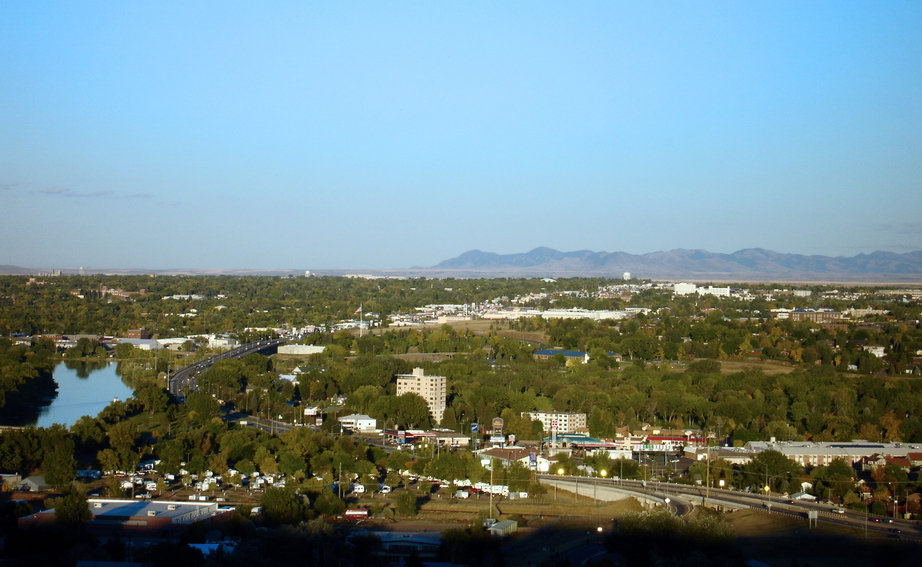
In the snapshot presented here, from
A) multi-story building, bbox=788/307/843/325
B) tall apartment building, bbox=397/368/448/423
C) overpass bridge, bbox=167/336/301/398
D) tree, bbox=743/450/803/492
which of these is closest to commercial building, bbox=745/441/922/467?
tree, bbox=743/450/803/492

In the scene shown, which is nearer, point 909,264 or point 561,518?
point 561,518

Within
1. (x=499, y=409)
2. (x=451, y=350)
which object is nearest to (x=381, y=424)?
(x=499, y=409)

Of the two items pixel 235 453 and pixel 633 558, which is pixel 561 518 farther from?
pixel 235 453

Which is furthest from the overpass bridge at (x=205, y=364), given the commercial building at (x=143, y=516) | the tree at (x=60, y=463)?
the commercial building at (x=143, y=516)

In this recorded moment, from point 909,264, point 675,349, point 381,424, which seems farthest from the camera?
point 909,264

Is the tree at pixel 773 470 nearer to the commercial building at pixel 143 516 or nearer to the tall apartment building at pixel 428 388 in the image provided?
the commercial building at pixel 143 516

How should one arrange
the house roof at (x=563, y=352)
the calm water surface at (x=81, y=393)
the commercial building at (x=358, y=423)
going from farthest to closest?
1. the house roof at (x=563, y=352)
2. the calm water surface at (x=81, y=393)
3. the commercial building at (x=358, y=423)

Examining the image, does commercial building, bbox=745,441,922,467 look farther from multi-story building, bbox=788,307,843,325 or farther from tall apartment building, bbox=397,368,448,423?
multi-story building, bbox=788,307,843,325
